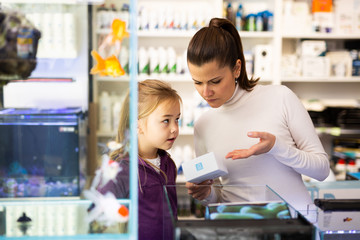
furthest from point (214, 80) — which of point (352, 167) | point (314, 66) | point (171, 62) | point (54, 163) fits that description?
point (352, 167)

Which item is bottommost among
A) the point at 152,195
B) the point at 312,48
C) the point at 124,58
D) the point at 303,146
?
the point at 152,195

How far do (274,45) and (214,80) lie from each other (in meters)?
2.45

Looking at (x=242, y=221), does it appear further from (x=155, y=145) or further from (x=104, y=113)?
(x=155, y=145)

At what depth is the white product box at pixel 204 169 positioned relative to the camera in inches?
47.1

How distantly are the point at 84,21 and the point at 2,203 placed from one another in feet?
1.36

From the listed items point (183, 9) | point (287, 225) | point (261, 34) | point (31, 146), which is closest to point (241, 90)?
point (287, 225)

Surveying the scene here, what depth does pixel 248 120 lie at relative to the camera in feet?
5.04

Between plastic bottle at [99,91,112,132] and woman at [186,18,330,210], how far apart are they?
61cm

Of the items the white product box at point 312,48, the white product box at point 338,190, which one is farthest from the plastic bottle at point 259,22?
the white product box at point 338,190

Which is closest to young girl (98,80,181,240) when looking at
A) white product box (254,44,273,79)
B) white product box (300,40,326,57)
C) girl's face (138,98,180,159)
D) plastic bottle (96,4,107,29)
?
girl's face (138,98,180,159)

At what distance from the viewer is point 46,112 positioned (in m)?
0.82

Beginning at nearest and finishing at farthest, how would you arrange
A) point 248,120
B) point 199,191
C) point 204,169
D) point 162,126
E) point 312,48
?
point 199,191, point 204,169, point 162,126, point 248,120, point 312,48

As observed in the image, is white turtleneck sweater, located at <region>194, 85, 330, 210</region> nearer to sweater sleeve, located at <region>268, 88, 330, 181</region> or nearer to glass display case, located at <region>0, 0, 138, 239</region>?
sweater sleeve, located at <region>268, 88, 330, 181</region>

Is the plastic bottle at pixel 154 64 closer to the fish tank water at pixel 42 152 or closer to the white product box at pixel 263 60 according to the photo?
the white product box at pixel 263 60
